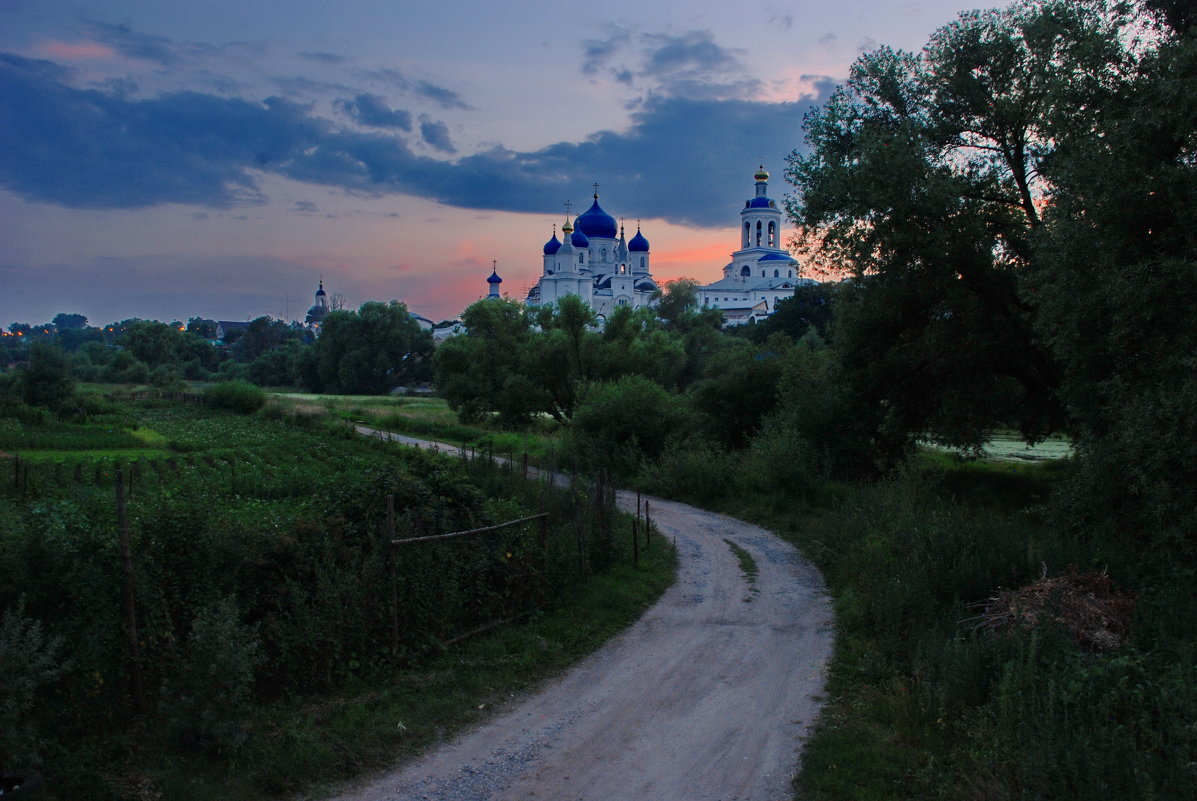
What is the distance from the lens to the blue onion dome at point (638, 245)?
13125 centimetres

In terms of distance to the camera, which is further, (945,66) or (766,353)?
(766,353)

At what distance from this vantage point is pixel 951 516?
48.1ft

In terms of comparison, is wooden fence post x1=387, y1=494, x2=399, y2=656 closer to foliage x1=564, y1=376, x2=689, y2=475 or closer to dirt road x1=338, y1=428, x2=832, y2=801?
dirt road x1=338, y1=428, x2=832, y2=801

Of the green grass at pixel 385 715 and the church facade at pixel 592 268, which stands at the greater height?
the church facade at pixel 592 268

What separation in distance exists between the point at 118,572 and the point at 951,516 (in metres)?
12.4

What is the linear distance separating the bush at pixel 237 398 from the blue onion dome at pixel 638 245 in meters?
78.9

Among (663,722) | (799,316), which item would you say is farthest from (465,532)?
(799,316)

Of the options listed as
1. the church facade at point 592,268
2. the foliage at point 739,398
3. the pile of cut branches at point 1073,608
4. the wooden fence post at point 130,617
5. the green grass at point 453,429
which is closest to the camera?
the wooden fence post at point 130,617

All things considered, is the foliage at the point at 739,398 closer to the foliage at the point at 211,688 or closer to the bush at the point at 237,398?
the foliage at the point at 211,688

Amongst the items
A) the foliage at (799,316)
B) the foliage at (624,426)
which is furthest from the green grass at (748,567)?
the foliage at (799,316)

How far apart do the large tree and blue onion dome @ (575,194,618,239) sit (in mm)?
103220

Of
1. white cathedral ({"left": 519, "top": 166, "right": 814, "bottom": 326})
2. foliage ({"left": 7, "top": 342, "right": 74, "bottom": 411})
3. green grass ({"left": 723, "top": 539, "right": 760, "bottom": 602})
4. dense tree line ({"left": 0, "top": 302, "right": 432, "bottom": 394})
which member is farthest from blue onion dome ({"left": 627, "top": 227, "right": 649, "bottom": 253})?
green grass ({"left": 723, "top": 539, "right": 760, "bottom": 602})

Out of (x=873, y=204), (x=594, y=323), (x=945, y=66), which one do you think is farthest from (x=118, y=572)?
(x=594, y=323)

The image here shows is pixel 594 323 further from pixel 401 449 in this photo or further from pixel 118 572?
pixel 118 572
